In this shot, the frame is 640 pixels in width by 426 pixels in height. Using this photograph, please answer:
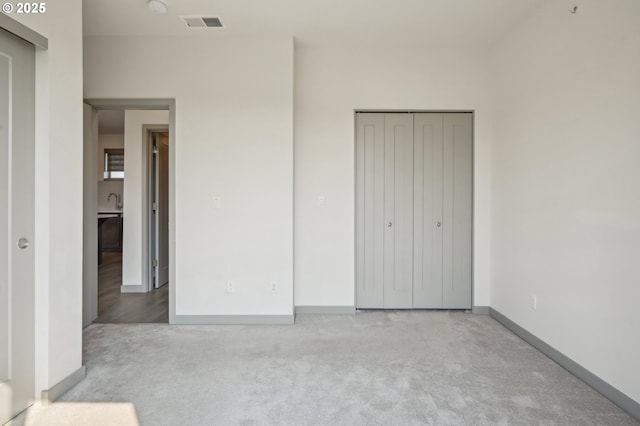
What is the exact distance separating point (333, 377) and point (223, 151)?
87.5 inches

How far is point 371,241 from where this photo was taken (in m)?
3.54

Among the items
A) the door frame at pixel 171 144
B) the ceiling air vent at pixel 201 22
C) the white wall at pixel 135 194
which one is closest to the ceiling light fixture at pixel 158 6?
the ceiling air vent at pixel 201 22

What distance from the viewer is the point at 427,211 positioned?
3547 mm

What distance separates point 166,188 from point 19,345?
3.16 m

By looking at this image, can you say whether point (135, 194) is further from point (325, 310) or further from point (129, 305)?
point (325, 310)

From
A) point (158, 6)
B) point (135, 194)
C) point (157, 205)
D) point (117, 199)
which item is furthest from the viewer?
point (117, 199)

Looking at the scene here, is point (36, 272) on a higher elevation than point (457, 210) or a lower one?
lower

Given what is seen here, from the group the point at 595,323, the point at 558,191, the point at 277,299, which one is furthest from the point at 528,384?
the point at 277,299

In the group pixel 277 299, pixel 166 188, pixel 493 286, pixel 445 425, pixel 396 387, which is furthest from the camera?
pixel 166 188

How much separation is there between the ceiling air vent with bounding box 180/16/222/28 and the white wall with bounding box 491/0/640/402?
8.92ft

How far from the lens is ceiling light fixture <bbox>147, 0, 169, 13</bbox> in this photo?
2.60 meters

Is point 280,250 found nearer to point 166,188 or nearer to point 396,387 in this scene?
point 396,387

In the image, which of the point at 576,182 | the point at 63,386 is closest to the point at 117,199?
the point at 63,386

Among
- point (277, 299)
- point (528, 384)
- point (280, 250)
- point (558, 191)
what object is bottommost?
point (528, 384)
